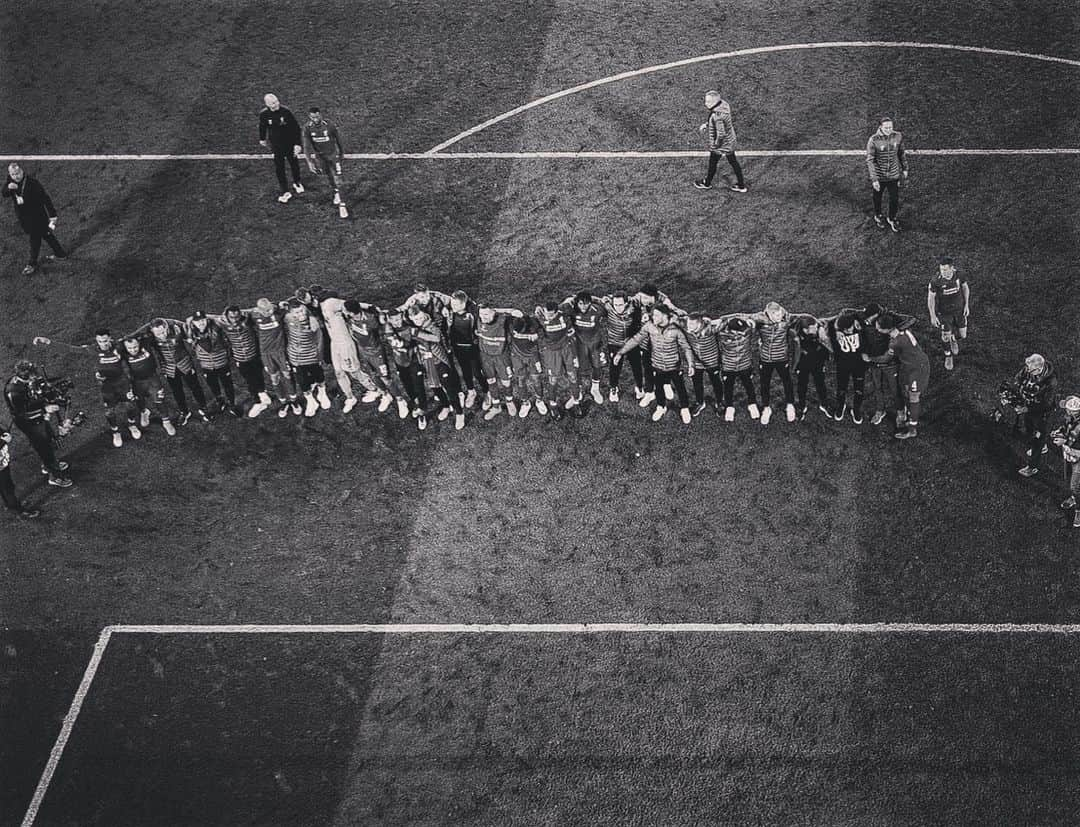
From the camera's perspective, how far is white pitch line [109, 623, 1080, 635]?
15094 mm

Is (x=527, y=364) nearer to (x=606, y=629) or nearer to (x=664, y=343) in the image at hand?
(x=664, y=343)

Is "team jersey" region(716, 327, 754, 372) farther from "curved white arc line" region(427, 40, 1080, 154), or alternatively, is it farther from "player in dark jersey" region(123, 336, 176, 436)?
"curved white arc line" region(427, 40, 1080, 154)

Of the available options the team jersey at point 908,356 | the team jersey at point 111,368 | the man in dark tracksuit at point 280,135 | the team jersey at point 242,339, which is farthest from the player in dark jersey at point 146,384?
the team jersey at point 908,356

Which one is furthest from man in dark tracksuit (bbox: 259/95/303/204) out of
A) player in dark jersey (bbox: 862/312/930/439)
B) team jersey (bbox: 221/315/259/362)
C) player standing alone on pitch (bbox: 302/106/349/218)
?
player in dark jersey (bbox: 862/312/930/439)

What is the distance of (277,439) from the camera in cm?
1816

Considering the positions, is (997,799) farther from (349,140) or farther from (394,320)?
(349,140)

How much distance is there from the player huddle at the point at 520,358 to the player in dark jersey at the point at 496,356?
21 mm

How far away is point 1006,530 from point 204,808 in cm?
1023

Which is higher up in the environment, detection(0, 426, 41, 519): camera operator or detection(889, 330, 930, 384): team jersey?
detection(889, 330, 930, 384): team jersey

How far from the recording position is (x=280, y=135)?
69.0 ft

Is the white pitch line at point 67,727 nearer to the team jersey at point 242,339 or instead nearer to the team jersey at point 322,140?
the team jersey at point 242,339

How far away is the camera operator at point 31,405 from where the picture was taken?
16.8 m

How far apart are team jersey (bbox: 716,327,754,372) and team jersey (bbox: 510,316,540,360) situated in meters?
2.43

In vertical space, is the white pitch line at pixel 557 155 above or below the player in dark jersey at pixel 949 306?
above
